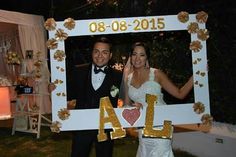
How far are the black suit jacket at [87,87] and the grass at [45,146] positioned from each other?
2.41 meters

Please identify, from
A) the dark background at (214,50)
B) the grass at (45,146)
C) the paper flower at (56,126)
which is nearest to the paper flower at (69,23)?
the paper flower at (56,126)

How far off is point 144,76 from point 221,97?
241cm

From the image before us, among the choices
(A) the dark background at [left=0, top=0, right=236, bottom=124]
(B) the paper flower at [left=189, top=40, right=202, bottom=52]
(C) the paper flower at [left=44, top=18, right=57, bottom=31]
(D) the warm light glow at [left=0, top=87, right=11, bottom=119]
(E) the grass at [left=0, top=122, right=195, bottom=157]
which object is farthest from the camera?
(D) the warm light glow at [left=0, top=87, right=11, bottom=119]

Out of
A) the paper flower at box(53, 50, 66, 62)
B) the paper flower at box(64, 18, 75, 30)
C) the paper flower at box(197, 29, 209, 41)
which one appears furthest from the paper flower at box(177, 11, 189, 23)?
the paper flower at box(53, 50, 66, 62)

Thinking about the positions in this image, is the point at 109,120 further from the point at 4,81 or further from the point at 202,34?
the point at 4,81

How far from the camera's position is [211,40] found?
17.1 feet

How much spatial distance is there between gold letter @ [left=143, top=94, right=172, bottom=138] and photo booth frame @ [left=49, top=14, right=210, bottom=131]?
0.12 feet

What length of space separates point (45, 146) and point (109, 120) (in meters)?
3.20

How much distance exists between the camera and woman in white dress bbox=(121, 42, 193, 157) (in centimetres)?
302

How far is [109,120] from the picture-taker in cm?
303

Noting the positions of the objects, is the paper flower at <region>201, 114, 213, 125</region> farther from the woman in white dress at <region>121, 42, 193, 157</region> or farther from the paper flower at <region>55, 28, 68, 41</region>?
the paper flower at <region>55, 28, 68, 41</region>

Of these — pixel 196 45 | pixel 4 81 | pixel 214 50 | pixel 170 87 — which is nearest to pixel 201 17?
pixel 196 45

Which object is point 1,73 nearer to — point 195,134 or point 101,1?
point 101,1

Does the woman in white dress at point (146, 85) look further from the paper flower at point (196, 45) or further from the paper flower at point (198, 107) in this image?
the paper flower at point (196, 45)
